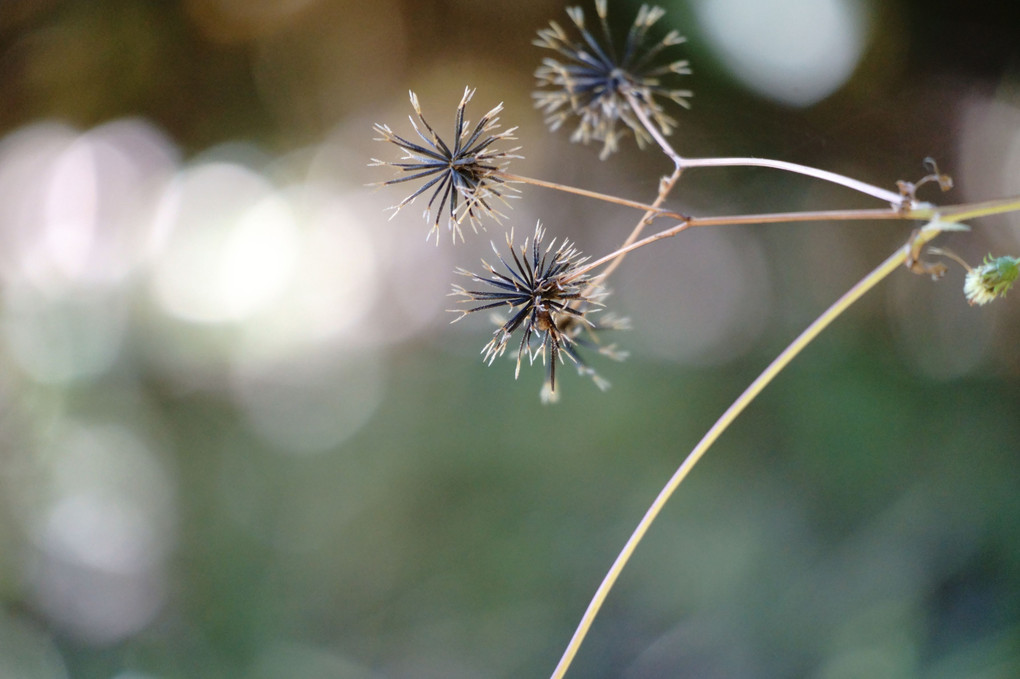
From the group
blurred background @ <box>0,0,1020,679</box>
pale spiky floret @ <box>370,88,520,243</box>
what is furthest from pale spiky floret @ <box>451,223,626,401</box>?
blurred background @ <box>0,0,1020,679</box>

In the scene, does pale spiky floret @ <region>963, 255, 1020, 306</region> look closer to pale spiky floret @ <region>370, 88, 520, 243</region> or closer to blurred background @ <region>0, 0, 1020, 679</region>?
pale spiky floret @ <region>370, 88, 520, 243</region>

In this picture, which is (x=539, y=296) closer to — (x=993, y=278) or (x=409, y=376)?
(x=993, y=278)

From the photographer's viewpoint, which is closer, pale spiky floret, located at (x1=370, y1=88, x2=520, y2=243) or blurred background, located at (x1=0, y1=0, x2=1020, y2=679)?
pale spiky floret, located at (x1=370, y1=88, x2=520, y2=243)

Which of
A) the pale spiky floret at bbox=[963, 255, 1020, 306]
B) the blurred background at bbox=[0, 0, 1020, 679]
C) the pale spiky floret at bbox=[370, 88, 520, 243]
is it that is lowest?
the pale spiky floret at bbox=[963, 255, 1020, 306]

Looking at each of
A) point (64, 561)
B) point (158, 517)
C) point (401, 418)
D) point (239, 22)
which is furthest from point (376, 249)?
point (64, 561)

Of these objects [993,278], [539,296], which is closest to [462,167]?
[539,296]

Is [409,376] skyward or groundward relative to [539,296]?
skyward

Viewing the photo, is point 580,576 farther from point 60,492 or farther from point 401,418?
point 60,492

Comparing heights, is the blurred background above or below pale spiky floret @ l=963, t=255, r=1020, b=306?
above
